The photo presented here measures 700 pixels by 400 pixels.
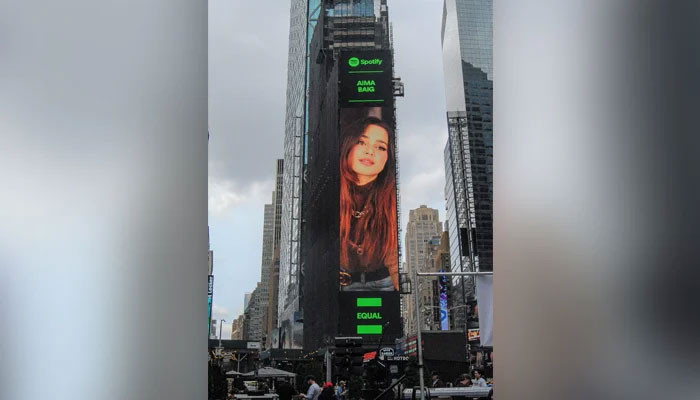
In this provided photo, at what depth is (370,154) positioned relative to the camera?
28.6 metres

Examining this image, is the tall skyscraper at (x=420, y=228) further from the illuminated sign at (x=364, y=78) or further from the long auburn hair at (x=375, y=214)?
the long auburn hair at (x=375, y=214)

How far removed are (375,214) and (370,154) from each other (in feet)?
9.09

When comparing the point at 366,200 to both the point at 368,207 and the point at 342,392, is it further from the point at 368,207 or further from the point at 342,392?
the point at 342,392

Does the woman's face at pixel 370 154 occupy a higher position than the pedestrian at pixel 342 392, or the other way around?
the woman's face at pixel 370 154

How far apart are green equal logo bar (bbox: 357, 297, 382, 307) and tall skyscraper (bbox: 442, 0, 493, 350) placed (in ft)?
162

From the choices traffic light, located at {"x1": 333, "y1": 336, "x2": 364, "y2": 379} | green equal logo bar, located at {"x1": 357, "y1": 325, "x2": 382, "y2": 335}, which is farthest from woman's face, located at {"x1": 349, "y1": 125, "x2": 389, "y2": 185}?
traffic light, located at {"x1": 333, "y1": 336, "x2": 364, "y2": 379}

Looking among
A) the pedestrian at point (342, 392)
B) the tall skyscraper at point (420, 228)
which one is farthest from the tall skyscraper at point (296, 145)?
the tall skyscraper at point (420, 228)

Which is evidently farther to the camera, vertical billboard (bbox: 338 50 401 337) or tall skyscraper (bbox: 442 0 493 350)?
tall skyscraper (bbox: 442 0 493 350)

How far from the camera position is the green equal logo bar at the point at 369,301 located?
26.4 m

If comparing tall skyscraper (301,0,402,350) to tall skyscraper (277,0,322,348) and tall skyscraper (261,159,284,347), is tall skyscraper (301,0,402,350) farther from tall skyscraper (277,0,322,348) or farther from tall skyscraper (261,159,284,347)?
tall skyscraper (261,159,284,347)

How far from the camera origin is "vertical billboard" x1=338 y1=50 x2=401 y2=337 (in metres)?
26.5
